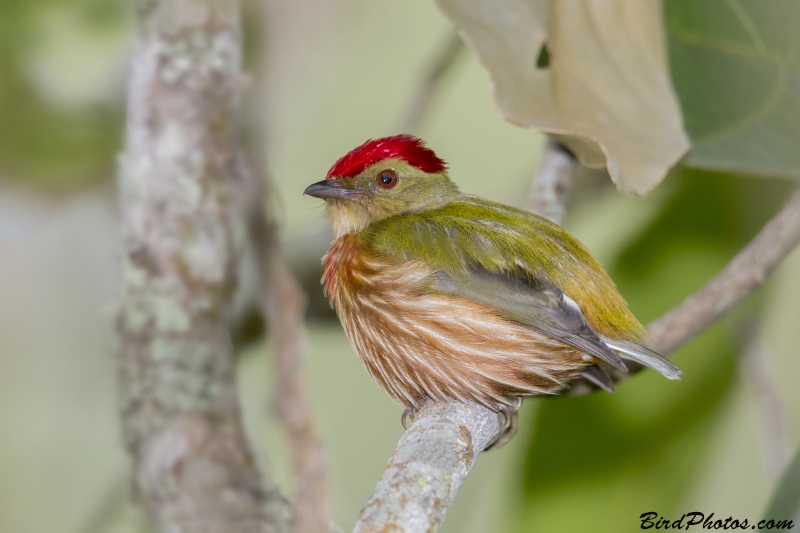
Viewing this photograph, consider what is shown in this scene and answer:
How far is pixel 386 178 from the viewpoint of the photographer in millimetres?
2977

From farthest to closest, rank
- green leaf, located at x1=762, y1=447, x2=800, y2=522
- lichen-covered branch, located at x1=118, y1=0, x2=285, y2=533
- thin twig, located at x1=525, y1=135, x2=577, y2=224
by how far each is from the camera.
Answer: thin twig, located at x1=525, y1=135, x2=577, y2=224, lichen-covered branch, located at x1=118, y1=0, x2=285, y2=533, green leaf, located at x1=762, y1=447, x2=800, y2=522

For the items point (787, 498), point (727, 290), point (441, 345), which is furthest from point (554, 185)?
point (787, 498)

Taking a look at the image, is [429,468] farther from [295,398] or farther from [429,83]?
[429,83]

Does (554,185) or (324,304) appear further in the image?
(324,304)

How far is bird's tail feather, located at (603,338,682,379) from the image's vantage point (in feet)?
7.42

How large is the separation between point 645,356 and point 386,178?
1163 mm

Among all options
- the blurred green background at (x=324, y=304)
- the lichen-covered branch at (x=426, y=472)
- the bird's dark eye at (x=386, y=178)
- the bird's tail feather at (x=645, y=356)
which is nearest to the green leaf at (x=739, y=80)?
the blurred green background at (x=324, y=304)

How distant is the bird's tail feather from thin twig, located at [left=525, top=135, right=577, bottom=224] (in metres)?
0.70

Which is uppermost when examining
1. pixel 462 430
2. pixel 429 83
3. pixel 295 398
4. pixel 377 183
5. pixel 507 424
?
pixel 429 83

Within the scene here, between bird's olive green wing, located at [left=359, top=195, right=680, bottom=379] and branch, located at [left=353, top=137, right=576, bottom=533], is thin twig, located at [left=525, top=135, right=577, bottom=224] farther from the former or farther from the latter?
branch, located at [left=353, top=137, right=576, bottom=533]

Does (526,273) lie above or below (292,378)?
above

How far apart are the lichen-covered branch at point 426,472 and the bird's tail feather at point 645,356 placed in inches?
18.2

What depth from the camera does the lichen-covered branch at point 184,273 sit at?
7.68 ft

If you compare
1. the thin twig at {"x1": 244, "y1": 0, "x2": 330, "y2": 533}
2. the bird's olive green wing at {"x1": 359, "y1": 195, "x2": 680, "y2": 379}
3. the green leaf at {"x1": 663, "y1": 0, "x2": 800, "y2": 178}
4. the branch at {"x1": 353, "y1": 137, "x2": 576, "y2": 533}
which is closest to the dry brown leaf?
the green leaf at {"x1": 663, "y1": 0, "x2": 800, "y2": 178}
